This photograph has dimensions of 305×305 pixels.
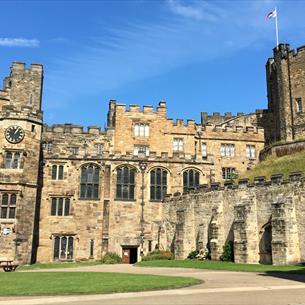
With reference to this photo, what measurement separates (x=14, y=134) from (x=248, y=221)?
22.6m

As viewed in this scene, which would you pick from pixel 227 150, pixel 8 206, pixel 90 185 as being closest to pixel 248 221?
pixel 90 185

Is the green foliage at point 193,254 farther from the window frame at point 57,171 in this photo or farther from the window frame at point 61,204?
the window frame at point 57,171

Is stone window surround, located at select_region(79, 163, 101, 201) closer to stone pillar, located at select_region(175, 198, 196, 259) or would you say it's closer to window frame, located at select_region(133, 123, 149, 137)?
stone pillar, located at select_region(175, 198, 196, 259)

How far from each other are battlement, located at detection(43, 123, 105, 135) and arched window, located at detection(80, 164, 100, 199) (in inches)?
324

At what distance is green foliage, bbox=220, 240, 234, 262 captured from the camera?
32.3 meters

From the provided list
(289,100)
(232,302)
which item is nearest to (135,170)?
(289,100)

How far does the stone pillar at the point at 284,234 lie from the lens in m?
28.2

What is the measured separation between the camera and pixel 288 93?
47.7 m

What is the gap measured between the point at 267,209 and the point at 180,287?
16.9 metres

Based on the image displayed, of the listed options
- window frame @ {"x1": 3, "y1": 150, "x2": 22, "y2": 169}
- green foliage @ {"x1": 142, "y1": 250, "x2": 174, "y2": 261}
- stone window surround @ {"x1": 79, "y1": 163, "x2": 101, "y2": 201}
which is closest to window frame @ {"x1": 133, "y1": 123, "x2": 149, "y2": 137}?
stone window surround @ {"x1": 79, "y1": 163, "x2": 101, "y2": 201}

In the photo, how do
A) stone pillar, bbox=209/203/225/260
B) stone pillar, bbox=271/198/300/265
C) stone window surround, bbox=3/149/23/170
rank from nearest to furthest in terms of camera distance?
stone pillar, bbox=271/198/300/265
stone pillar, bbox=209/203/225/260
stone window surround, bbox=3/149/23/170

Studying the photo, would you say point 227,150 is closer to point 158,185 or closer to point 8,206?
point 158,185

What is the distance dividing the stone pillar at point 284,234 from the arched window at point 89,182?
19195mm

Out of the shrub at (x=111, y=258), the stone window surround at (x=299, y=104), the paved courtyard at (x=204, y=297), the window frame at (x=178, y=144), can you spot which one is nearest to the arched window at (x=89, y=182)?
the shrub at (x=111, y=258)
